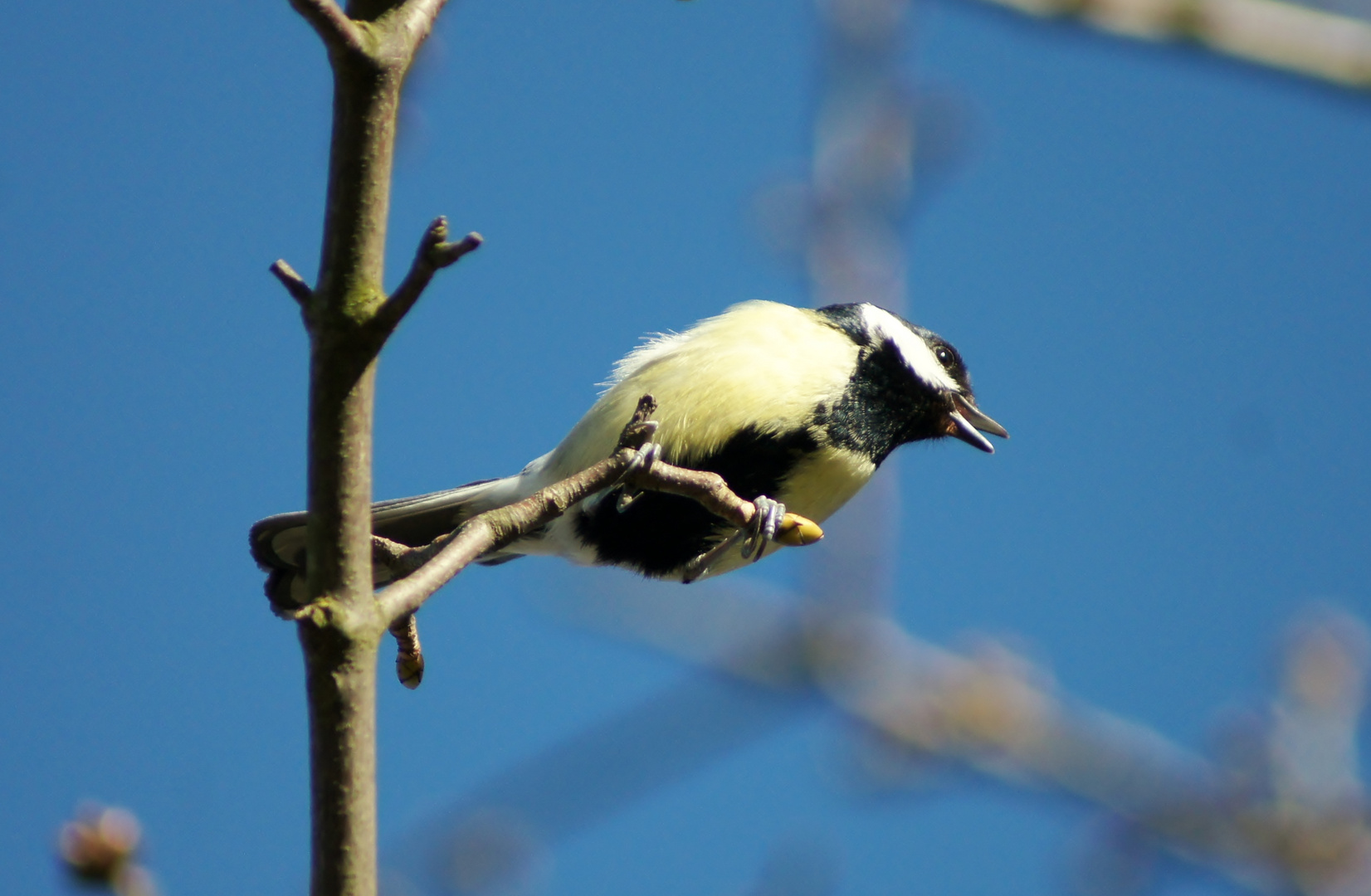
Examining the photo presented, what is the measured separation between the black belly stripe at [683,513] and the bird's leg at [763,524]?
0.42 m

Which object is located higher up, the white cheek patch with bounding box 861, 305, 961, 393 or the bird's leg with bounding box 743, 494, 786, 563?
the white cheek patch with bounding box 861, 305, 961, 393

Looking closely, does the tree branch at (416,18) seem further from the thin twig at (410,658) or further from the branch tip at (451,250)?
the thin twig at (410,658)

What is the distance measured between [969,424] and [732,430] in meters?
0.92

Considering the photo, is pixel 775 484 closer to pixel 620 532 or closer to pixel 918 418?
pixel 620 532

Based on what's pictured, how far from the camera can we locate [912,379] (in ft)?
9.57

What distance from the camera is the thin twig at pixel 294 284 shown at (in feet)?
3.76

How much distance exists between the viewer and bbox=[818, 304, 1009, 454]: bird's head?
283 cm

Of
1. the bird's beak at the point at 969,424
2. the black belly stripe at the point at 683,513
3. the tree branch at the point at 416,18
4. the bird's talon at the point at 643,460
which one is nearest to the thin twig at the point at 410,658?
the bird's talon at the point at 643,460

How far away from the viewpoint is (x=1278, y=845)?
3002mm

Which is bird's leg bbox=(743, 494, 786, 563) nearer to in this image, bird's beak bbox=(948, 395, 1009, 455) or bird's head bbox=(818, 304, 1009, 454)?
A: bird's head bbox=(818, 304, 1009, 454)

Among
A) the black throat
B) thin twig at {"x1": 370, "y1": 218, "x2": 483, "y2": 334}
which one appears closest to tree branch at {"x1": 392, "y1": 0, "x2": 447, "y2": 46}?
thin twig at {"x1": 370, "y1": 218, "x2": 483, "y2": 334}

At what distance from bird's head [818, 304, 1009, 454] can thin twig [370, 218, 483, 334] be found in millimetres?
Answer: 1696

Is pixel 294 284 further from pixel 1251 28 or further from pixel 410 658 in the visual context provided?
pixel 1251 28

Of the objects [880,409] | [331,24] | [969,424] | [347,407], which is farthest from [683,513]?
[331,24]
